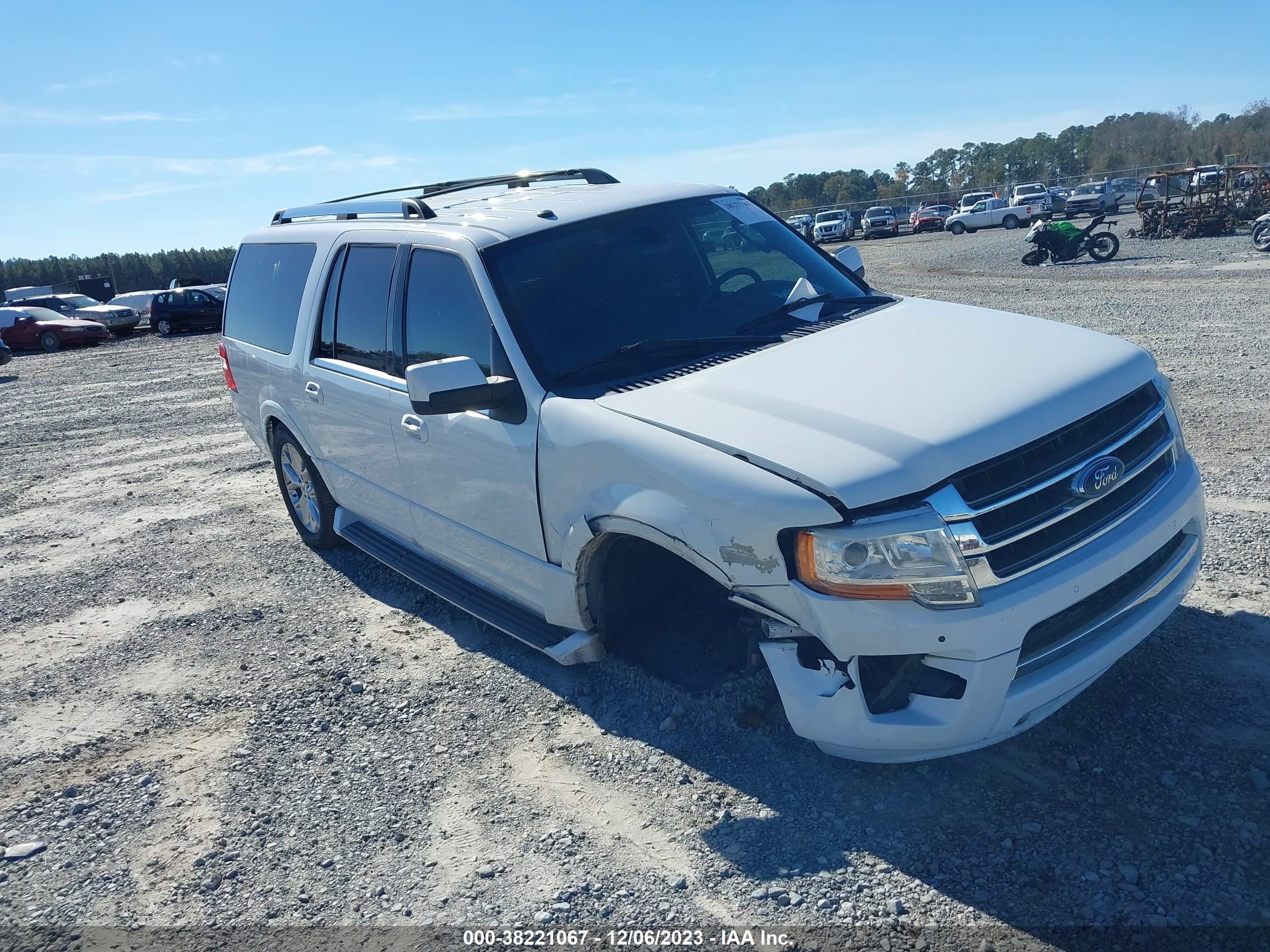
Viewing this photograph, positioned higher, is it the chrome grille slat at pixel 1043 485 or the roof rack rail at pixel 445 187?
the roof rack rail at pixel 445 187

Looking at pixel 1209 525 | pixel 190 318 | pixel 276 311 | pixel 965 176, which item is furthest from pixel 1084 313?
pixel 965 176

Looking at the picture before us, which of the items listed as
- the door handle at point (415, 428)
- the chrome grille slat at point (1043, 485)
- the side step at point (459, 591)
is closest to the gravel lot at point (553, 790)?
the side step at point (459, 591)

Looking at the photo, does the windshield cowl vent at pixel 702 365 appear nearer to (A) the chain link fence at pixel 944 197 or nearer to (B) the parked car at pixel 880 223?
(B) the parked car at pixel 880 223

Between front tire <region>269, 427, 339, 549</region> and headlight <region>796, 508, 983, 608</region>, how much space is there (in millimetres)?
3849

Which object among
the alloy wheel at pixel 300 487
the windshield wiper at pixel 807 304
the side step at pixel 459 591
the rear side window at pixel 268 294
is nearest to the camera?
the side step at pixel 459 591

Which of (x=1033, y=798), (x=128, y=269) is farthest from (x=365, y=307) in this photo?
(x=128, y=269)

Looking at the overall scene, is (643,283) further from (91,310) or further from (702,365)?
(91,310)

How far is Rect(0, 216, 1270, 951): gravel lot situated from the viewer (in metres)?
2.70

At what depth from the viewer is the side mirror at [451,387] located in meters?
3.51

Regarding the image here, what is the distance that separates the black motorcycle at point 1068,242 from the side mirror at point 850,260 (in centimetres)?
2021

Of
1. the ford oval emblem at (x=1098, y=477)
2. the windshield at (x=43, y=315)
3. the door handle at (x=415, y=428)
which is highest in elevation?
the windshield at (x=43, y=315)

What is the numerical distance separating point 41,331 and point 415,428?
3012 cm

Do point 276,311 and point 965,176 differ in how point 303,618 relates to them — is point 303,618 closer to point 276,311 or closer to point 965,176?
point 276,311

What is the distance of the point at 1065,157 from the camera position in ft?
398
